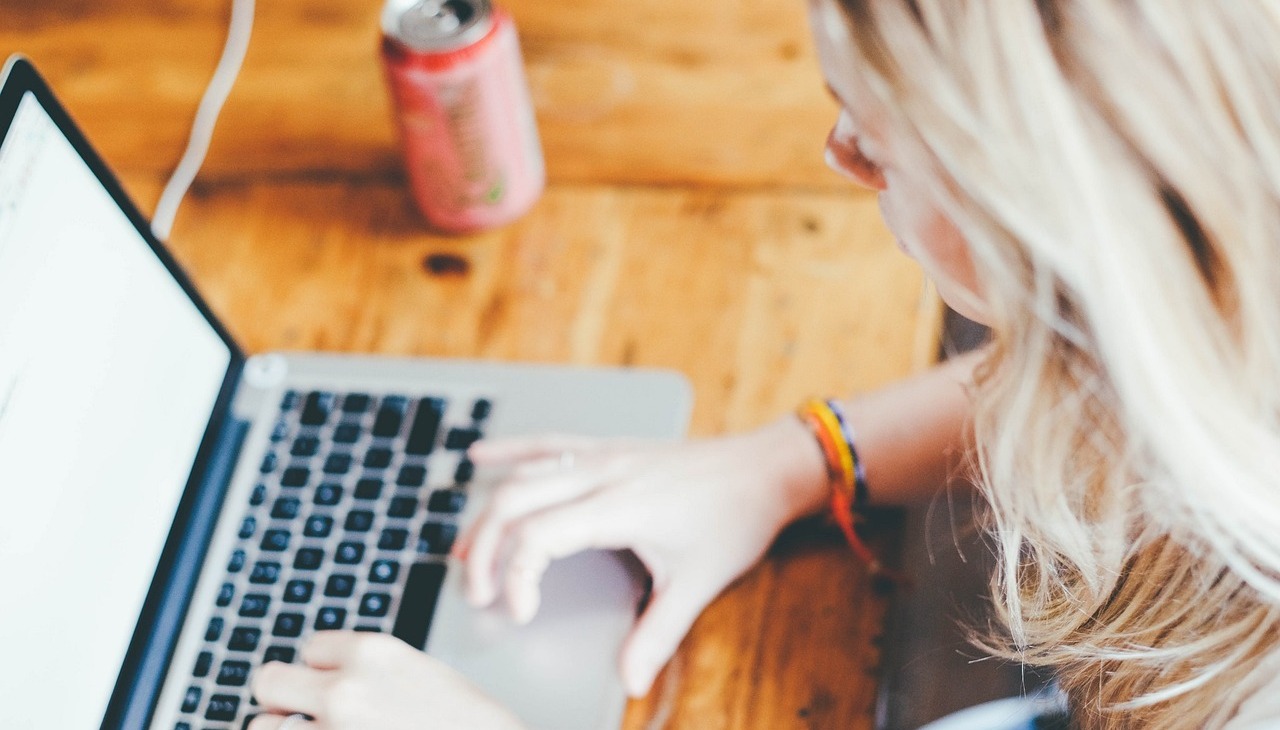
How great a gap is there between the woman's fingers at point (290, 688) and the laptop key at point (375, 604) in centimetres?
5

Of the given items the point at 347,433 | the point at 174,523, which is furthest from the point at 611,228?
the point at 174,523

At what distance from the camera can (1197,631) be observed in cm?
49

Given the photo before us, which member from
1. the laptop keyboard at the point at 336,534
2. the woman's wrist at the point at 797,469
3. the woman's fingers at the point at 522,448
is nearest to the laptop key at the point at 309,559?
the laptop keyboard at the point at 336,534

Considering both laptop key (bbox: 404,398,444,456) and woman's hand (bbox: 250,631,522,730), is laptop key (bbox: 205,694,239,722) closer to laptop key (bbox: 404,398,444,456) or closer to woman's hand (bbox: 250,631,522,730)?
woman's hand (bbox: 250,631,522,730)

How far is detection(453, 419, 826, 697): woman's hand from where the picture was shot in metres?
0.61

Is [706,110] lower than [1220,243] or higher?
lower

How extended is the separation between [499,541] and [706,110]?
1.31 feet

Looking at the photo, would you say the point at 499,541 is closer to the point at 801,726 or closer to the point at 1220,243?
the point at 801,726

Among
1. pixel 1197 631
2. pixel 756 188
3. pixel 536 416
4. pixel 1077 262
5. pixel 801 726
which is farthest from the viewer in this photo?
pixel 756 188

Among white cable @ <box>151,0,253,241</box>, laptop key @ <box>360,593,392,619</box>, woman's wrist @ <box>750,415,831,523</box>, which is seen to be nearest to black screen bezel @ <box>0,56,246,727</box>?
laptop key @ <box>360,593,392,619</box>

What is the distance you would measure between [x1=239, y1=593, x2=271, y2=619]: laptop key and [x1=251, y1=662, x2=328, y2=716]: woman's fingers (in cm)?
5

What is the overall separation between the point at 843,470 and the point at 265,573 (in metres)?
0.34

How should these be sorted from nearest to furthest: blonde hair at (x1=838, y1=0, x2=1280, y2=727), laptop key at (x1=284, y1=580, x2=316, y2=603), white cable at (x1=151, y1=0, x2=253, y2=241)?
1. blonde hair at (x1=838, y1=0, x2=1280, y2=727)
2. laptop key at (x1=284, y1=580, x2=316, y2=603)
3. white cable at (x1=151, y1=0, x2=253, y2=241)

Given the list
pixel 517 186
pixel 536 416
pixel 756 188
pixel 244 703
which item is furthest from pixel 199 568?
pixel 756 188
